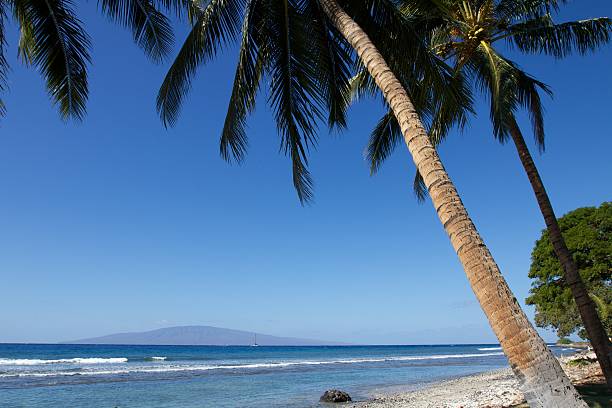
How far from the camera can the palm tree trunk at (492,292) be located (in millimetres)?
3273

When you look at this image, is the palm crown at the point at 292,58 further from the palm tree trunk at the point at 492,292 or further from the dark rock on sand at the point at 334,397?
the dark rock on sand at the point at 334,397

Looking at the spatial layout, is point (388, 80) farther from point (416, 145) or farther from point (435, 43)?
point (435, 43)

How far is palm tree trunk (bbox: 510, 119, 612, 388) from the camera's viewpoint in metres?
7.09

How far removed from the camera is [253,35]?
24.5 ft

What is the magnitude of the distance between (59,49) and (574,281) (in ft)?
29.9

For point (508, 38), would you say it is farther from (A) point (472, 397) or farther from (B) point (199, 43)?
(A) point (472, 397)

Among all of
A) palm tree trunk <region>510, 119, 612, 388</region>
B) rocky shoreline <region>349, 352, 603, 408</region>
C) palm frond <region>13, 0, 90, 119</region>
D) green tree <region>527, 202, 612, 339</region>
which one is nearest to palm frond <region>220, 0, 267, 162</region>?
palm frond <region>13, 0, 90, 119</region>

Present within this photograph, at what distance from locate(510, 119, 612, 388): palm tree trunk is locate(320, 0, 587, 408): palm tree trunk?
14.5ft

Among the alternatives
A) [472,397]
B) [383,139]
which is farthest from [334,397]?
[383,139]

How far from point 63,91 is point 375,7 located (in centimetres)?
532

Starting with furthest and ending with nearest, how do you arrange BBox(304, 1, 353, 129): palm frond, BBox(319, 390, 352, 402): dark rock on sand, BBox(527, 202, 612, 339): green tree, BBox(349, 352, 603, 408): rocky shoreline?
1. BBox(527, 202, 612, 339): green tree
2. BBox(319, 390, 352, 402): dark rock on sand
3. BBox(349, 352, 603, 408): rocky shoreline
4. BBox(304, 1, 353, 129): palm frond

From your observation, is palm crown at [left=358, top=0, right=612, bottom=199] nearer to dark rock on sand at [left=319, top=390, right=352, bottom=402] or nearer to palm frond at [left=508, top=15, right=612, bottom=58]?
palm frond at [left=508, top=15, right=612, bottom=58]

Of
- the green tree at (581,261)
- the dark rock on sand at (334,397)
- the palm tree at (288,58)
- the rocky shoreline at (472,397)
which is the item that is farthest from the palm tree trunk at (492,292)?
the green tree at (581,261)

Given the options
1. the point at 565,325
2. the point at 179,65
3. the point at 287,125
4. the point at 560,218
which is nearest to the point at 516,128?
the point at 287,125
